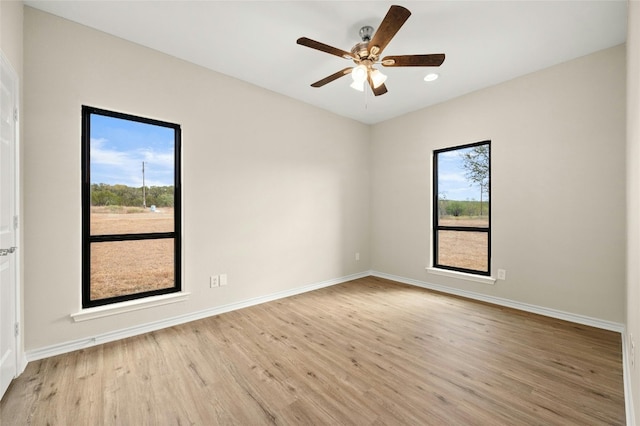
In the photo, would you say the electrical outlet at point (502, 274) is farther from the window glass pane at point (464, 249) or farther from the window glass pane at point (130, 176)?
the window glass pane at point (130, 176)

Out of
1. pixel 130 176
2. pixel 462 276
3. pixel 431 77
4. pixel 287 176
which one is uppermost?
pixel 431 77

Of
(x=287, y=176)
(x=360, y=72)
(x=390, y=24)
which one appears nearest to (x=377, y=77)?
(x=360, y=72)

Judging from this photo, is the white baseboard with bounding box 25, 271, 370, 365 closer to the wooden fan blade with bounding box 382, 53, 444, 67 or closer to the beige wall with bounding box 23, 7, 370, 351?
the beige wall with bounding box 23, 7, 370, 351

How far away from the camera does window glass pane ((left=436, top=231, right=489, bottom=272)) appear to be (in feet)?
12.2

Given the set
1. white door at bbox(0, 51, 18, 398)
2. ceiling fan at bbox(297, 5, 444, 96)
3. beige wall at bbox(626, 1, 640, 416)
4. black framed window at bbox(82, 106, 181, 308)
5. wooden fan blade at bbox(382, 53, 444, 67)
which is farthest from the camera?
black framed window at bbox(82, 106, 181, 308)

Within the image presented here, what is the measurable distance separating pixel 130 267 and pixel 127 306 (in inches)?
14.5

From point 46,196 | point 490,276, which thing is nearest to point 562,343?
point 490,276

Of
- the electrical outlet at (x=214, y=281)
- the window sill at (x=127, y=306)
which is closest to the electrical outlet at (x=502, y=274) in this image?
the electrical outlet at (x=214, y=281)

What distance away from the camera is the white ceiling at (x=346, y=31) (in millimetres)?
2193

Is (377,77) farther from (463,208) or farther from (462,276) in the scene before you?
(462,276)

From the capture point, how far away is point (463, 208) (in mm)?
3934

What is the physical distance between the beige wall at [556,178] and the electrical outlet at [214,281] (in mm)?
3064

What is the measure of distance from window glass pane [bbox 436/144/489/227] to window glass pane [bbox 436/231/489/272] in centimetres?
16

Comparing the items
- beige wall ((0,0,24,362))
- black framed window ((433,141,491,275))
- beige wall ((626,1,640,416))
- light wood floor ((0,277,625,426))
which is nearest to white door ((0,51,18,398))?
beige wall ((0,0,24,362))
